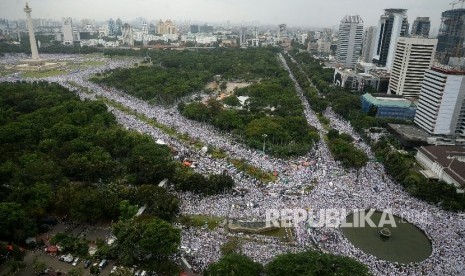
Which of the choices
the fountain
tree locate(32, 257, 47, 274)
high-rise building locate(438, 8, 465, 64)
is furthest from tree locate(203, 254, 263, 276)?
high-rise building locate(438, 8, 465, 64)

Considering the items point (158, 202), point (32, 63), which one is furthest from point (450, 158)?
point (32, 63)

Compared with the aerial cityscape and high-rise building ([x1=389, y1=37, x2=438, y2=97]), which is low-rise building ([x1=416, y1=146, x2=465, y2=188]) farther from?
high-rise building ([x1=389, y1=37, x2=438, y2=97])

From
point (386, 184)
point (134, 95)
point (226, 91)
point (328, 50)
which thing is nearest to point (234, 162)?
point (386, 184)

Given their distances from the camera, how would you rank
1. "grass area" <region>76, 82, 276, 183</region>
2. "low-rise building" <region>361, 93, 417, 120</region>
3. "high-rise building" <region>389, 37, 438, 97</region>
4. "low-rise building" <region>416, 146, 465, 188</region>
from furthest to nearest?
"high-rise building" <region>389, 37, 438, 97</region>, "low-rise building" <region>361, 93, 417, 120</region>, "grass area" <region>76, 82, 276, 183</region>, "low-rise building" <region>416, 146, 465, 188</region>

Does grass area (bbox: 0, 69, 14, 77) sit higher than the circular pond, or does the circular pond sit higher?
grass area (bbox: 0, 69, 14, 77)

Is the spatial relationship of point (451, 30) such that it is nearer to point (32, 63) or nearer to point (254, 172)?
point (254, 172)

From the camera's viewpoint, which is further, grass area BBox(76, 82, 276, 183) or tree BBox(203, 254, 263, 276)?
grass area BBox(76, 82, 276, 183)

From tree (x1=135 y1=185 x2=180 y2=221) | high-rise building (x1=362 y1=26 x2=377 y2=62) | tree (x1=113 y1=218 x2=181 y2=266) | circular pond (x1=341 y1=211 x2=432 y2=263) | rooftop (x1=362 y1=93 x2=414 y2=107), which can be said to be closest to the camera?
tree (x1=113 y1=218 x2=181 y2=266)

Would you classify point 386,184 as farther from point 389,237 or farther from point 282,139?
point 282,139

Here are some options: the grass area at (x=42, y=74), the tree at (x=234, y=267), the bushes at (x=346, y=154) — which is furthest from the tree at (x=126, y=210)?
the grass area at (x=42, y=74)
